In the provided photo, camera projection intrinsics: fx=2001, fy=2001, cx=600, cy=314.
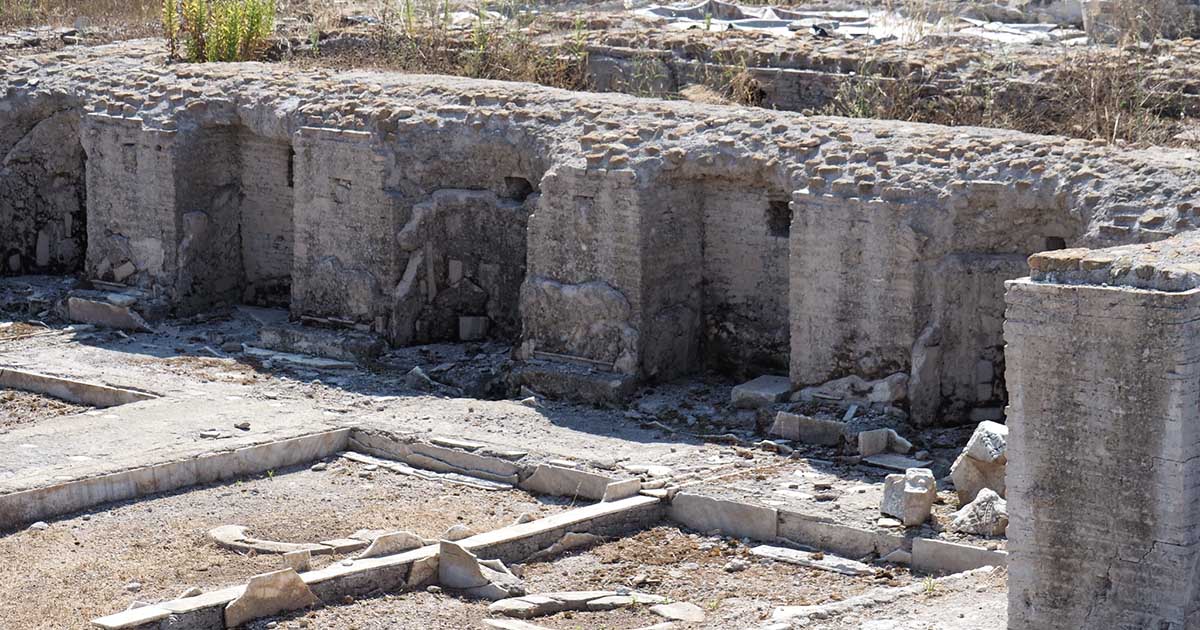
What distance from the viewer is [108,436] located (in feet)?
40.3

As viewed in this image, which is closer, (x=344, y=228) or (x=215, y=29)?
(x=344, y=228)

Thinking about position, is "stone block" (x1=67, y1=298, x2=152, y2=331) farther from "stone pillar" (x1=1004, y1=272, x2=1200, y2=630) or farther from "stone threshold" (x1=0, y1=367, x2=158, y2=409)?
"stone pillar" (x1=1004, y1=272, x2=1200, y2=630)

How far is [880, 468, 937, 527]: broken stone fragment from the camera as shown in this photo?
34.1 feet

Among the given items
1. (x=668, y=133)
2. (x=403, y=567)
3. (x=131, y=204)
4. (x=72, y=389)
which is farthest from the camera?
(x=131, y=204)

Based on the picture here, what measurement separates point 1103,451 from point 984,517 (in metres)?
2.11

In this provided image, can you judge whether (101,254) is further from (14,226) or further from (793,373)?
(793,373)

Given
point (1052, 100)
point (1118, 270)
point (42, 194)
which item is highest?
point (1052, 100)

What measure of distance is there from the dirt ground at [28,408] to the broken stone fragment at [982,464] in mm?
6007

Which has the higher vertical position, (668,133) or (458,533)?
(668,133)

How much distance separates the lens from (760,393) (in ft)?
41.5

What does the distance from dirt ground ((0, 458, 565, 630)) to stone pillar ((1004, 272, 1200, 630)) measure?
3.49 meters

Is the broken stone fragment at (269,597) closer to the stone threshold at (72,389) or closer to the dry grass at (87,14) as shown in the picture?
the stone threshold at (72,389)

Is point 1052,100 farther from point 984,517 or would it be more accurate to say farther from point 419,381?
point 419,381

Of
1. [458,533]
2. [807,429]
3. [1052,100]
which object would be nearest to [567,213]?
[807,429]
